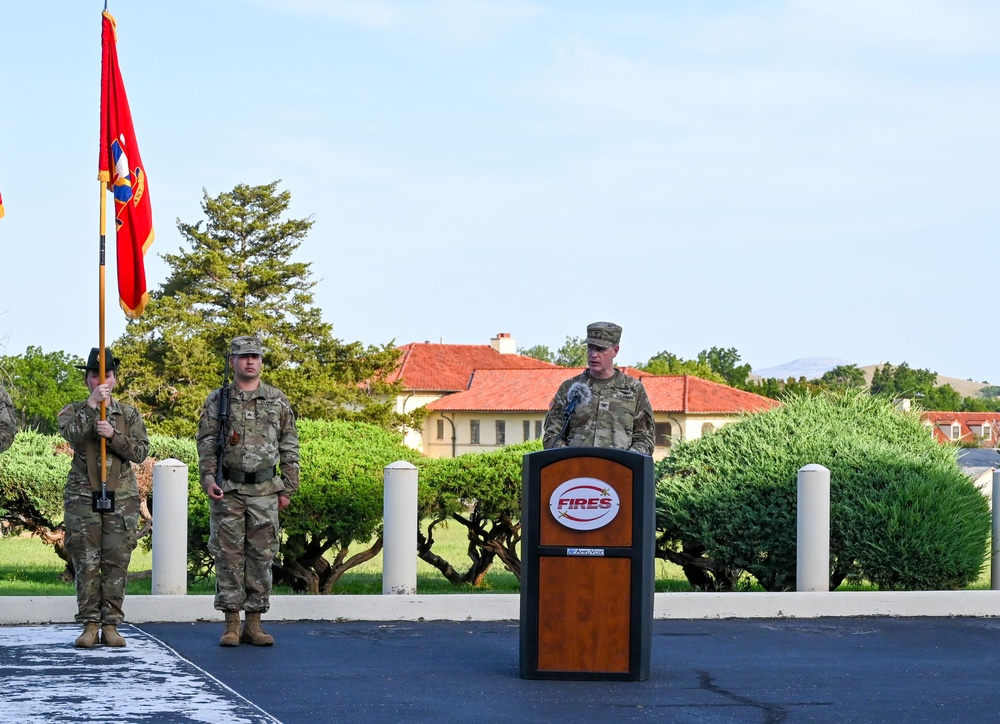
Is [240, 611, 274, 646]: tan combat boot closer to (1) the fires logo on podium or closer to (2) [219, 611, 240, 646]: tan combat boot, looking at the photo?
(2) [219, 611, 240, 646]: tan combat boot

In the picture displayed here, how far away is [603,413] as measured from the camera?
9.34 m

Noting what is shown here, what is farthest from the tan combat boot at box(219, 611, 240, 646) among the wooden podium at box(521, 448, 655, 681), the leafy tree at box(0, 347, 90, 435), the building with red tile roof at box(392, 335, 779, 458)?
the leafy tree at box(0, 347, 90, 435)

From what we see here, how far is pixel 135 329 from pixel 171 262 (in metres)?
5.35

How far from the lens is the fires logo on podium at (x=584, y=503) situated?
8.20 metres

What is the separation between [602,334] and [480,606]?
2826 millimetres

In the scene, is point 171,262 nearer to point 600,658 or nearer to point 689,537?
point 689,537

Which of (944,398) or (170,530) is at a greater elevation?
(944,398)

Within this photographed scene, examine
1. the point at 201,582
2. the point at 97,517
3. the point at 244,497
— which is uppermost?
the point at 244,497

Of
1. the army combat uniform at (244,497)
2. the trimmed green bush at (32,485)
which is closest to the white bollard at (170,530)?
the army combat uniform at (244,497)

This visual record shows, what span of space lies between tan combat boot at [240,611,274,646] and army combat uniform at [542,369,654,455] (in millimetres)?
A: 2254

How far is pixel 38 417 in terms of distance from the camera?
3430 inches

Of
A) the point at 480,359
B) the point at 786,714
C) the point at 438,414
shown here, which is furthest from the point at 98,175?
the point at 480,359

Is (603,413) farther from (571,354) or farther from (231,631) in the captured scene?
(571,354)

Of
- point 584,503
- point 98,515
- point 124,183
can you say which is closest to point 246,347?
point 98,515
